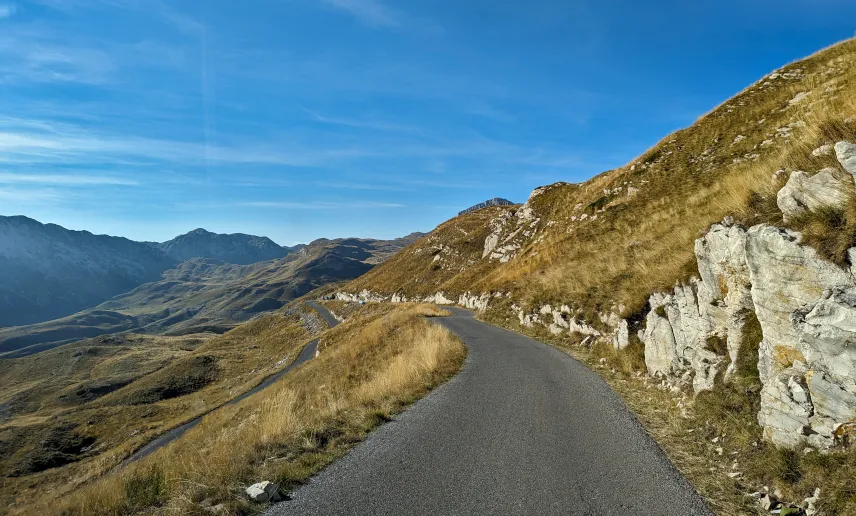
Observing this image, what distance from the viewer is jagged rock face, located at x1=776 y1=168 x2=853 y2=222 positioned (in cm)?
646

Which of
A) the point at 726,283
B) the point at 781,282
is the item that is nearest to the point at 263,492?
the point at 781,282

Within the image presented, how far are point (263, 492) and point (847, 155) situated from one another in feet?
37.0

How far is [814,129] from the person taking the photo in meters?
8.81

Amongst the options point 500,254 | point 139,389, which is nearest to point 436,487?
point 500,254

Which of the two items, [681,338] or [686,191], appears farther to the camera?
[686,191]

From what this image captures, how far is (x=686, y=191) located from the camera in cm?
2620

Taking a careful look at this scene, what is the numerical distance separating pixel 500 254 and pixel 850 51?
141 feet

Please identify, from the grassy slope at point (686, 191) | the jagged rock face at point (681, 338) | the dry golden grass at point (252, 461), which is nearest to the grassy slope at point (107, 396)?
A: the dry golden grass at point (252, 461)

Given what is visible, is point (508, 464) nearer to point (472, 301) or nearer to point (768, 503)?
point (768, 503)

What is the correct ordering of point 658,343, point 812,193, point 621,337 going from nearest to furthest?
1. point 812,193
2. point 658,343
3. point 621,337

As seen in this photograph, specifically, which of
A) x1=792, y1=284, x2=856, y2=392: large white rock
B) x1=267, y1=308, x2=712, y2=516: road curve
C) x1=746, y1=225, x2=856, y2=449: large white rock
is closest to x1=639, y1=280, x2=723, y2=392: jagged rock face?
x1=267, y1=308, x2=712, y2=516: road curve

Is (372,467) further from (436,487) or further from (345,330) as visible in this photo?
(345,330)

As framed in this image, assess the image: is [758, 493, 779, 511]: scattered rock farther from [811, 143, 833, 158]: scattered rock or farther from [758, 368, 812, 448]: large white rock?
[811, 143, 833, 158]: scattered rock

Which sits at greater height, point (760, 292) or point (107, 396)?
point (760, 292)
